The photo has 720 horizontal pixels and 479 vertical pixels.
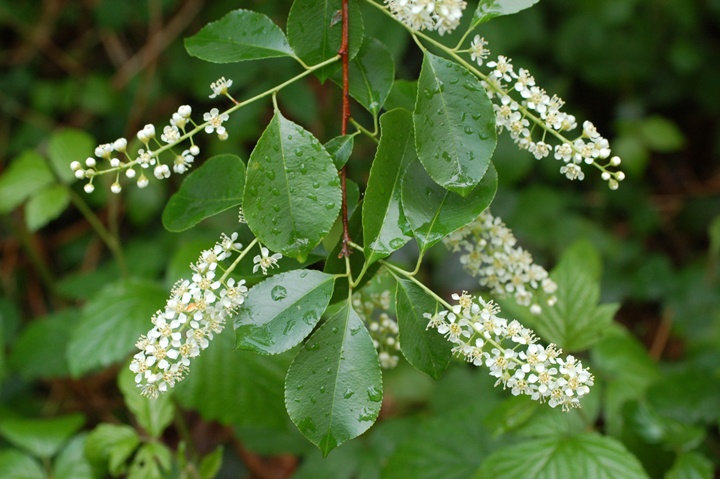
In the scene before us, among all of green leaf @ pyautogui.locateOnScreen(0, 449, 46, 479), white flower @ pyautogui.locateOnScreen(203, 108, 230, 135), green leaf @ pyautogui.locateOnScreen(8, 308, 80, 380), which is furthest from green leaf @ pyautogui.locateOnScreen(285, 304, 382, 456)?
green leaf @ pyautogui.locateOnScreen(8, 308, 80, 380)

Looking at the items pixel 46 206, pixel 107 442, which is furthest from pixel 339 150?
pixel 46 206

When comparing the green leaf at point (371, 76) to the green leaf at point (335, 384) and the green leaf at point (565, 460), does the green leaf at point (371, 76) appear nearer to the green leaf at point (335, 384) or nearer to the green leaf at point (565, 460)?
the green leaf at point (335, 384)

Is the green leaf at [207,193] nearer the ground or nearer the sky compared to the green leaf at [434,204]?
nearer the ground

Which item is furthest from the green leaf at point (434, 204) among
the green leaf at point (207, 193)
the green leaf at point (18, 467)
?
the green leaf at point (18, 467)

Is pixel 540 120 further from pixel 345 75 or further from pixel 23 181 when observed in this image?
pixel 23 181

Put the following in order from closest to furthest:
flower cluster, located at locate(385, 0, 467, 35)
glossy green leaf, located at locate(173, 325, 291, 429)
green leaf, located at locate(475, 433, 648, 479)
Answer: flower cluster, located at locate(385, 0, 467, 35) → green leaf, located at locate(475, 433, 648, 479) → glossy green leaf, located at locate(173, 325, 291, 429)

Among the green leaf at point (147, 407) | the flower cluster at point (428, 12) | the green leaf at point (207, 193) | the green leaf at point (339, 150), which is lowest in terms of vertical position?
the green leaf at point (147, 407)

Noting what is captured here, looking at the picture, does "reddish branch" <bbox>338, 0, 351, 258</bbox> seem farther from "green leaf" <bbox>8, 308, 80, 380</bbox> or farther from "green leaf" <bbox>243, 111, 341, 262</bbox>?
"green leaf" <bbox>8, 308, 80, 380</bbox>
